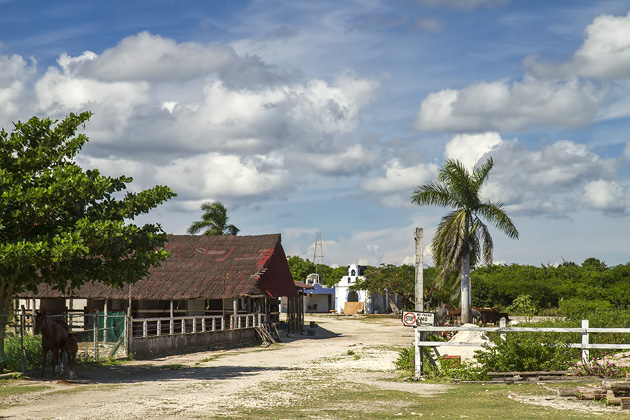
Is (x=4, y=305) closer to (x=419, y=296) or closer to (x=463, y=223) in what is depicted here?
(x=419, y=296)

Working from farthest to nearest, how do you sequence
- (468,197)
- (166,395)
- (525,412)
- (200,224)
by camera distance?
(200,224)
(468,197)
(166,395)
(525,412)

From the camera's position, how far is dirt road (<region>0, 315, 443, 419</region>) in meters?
14.7

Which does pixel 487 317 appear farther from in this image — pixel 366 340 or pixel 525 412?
pixel 525 412

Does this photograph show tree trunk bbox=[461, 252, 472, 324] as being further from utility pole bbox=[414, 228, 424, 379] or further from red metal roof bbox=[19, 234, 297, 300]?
utility pole bbox=[414, 228, 424, 379]

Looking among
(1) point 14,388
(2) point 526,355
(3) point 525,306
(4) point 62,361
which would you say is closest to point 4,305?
(4) point 62,361

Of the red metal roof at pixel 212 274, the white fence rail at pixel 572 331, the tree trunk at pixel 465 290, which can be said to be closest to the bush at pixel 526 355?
the white fence rail at pixel 572 331

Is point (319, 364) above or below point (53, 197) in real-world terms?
below

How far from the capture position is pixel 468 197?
40.7 metres

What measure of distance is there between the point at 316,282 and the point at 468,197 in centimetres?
5192

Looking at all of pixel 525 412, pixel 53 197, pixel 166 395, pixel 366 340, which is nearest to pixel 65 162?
pixel 53 197

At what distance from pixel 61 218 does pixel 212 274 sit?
1918 centimetres

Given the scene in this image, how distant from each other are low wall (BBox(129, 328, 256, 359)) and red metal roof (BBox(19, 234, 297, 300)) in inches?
90.9

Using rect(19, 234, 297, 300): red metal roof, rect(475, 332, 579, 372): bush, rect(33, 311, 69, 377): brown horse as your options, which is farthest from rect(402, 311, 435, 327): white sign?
rect(19, 234, 297, 300): red metal roof

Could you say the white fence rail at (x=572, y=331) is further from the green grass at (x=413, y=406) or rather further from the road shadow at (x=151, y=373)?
the road shadow at (x=151, y=373)
